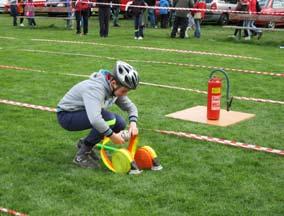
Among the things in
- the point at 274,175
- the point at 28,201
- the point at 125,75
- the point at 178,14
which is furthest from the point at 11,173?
the point at 178,14

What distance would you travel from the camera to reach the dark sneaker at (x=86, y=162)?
5984 millimetres

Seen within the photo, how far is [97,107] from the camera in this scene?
5.43 metres

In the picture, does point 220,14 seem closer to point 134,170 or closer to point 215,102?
point 215,102

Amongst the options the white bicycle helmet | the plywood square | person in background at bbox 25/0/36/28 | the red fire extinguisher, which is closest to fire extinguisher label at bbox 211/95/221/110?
the red fire extinguisher

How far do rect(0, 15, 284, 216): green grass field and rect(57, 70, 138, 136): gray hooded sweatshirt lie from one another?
0.61m

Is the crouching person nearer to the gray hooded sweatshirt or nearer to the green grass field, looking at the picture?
the gray hooded sweatshirt

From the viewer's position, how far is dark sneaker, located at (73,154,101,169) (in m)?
5.98

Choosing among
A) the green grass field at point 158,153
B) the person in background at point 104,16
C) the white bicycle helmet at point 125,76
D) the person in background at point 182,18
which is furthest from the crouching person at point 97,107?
the person in background at point 182,18

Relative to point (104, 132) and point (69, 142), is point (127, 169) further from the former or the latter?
point (69, 142)

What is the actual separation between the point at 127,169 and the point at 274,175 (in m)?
1.50

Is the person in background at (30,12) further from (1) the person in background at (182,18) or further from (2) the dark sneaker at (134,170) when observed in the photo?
(2) the dark sneaker at (134,170)

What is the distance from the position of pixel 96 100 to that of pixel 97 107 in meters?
0.07

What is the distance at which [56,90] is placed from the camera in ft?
33.3

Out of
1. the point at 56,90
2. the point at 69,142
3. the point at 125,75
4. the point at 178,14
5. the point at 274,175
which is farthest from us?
the point at 178,14
